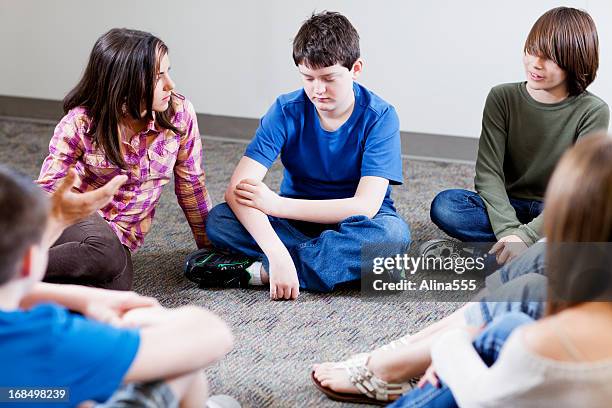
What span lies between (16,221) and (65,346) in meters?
0.15

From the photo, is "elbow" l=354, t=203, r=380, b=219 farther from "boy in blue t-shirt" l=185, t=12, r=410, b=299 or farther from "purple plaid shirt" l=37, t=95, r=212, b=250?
"purple plaid shirt" l=37, t=95, r=212, b=250

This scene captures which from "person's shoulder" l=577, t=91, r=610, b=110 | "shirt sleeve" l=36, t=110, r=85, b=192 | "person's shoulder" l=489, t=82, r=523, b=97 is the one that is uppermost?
"person's shoulder" l=577, t=91, r=610, b=110

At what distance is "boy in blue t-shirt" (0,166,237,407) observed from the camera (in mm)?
989

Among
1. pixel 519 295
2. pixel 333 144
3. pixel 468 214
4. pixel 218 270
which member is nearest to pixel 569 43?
pixel 468 214

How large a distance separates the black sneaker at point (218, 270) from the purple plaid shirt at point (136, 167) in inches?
4.6

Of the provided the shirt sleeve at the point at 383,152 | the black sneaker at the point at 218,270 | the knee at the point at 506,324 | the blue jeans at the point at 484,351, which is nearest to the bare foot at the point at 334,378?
the blue jeans at the point at 484,351

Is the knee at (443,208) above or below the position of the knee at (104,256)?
above

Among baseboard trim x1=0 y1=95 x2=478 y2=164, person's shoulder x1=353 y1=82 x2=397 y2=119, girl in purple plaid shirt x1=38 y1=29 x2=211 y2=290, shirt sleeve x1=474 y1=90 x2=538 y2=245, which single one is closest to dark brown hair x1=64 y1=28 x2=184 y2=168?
girl in purple plaid shirt x1=38 y1=29 x2=211 y2=290

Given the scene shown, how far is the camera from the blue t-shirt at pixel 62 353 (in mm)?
986

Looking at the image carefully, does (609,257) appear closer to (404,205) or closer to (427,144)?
(404,205)

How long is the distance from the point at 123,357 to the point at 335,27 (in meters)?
1.05

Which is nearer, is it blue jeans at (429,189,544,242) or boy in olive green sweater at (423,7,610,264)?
boy in olive green sweater at (423,7,610,264)

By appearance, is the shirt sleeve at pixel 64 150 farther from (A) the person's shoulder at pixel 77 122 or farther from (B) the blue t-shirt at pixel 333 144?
(B) the blue t-shirt at pixel 333 144

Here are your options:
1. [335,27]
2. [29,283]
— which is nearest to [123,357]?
[29,283]
